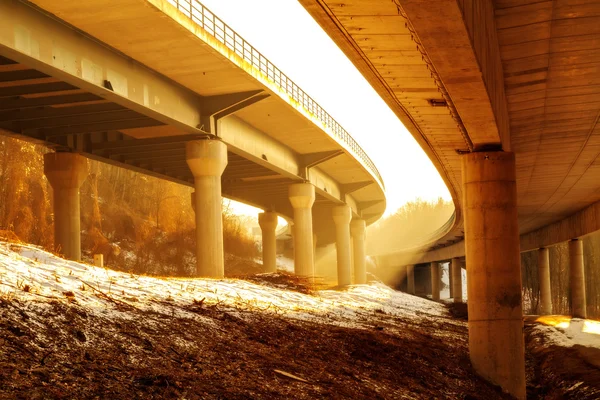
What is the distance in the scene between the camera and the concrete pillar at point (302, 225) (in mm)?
50094

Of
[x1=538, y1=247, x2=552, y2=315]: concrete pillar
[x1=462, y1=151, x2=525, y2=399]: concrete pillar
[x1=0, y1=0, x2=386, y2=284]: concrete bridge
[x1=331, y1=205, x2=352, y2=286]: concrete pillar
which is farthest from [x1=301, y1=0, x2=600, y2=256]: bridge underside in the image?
[x1=331, y1=205, x2=352, y2=286]: concrete pillar

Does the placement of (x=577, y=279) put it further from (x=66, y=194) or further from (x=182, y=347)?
(x=182, y=347)

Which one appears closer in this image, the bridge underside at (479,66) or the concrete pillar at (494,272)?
the bridge underside at (479,66)

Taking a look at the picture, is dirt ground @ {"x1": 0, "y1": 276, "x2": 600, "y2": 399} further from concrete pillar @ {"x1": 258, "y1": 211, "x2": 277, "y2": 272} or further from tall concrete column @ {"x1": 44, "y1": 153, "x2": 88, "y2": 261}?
concrete pillar @ {"x1": 258, "y1": 211, "x2": 277, "y2": 272}

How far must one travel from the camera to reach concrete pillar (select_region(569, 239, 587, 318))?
156 ft

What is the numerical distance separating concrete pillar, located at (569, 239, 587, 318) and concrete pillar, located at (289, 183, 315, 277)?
48.9ft

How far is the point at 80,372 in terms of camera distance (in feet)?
33.4

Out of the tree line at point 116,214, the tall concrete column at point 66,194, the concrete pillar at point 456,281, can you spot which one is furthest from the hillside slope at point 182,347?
the concrete pillar at point 456,281

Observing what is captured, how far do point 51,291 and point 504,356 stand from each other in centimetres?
986

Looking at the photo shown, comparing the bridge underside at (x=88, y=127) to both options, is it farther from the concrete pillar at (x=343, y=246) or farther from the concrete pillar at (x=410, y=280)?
the concrete pillar at (x=410, y=280)

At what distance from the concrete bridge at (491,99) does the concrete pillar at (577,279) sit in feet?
58.2

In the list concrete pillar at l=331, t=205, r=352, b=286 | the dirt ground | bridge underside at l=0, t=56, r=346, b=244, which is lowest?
the dirt ground

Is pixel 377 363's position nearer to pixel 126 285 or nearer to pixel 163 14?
pixel 126 285

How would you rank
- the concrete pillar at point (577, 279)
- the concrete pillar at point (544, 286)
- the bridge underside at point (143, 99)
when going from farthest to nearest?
the concrete pillar at point (544, 286) < the concrete pillar at point (577, 279) < the bridge underside at point (143, 99)
